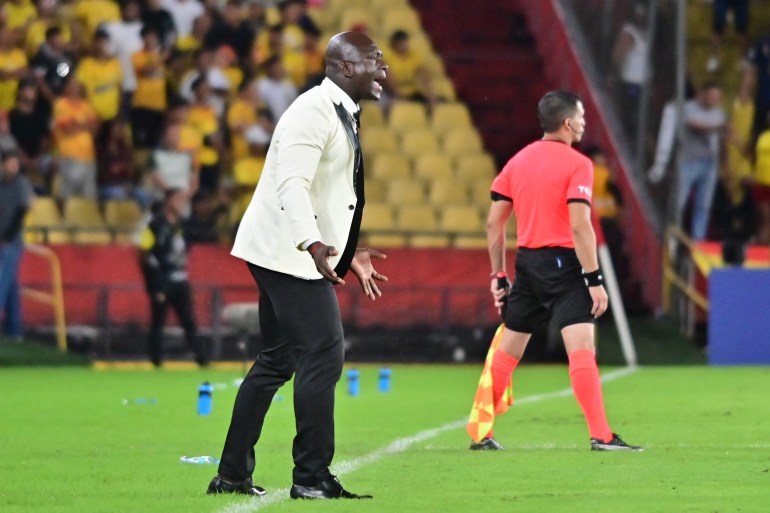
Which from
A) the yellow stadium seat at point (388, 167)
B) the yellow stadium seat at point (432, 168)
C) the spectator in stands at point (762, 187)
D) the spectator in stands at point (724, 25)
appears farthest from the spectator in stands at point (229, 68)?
the spectator in stands at point (724, 25)

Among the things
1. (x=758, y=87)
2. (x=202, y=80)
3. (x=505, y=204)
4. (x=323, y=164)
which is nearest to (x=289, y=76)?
(x=202, y=80)

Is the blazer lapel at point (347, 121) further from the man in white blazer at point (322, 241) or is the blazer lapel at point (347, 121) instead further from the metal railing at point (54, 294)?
the metal railing at point (54, 294)

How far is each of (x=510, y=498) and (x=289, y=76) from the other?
16531 mm

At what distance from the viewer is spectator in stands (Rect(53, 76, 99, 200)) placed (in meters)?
21.8

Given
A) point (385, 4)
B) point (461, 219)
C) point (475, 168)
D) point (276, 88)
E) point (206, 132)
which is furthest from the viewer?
point (385, 4)

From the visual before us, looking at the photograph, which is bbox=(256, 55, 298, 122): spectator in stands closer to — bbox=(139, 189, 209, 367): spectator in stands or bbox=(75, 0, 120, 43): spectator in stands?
bbox=(75, 0, 120, 43): spectator in stands

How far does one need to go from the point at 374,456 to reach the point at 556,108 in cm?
218

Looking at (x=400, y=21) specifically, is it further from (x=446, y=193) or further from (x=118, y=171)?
(x=118, y=171)

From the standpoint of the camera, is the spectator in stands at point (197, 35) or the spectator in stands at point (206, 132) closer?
the spectator in stands at point (206, 132)

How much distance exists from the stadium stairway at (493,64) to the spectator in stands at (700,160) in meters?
2.93

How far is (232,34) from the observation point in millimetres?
23766

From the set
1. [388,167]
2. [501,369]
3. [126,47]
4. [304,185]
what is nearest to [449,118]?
[388,167]

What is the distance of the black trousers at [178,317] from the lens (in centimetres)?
2009

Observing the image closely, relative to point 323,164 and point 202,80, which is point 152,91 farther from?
point 323,164
